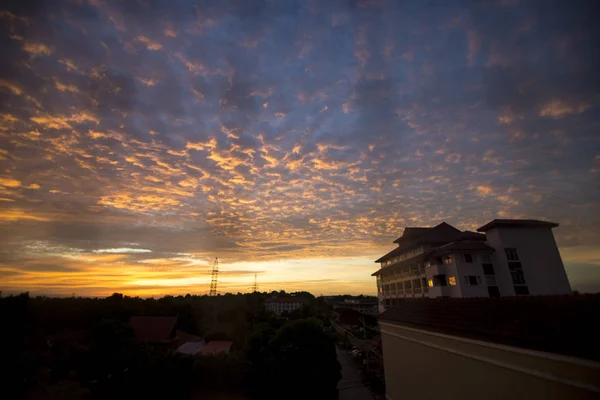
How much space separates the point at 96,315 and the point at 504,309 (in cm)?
4618

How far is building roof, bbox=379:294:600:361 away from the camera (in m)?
3.42

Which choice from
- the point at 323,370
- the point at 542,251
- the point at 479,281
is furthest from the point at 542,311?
the point at 542,251

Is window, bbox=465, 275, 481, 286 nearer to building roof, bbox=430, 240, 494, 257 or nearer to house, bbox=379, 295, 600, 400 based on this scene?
building roof, bbox=430, 240, 494, 257

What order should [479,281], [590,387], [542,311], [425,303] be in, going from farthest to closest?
[479,281], [425,303], [542,311], [590,387]

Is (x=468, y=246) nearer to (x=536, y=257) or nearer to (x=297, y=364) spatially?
(x=536, y=257)

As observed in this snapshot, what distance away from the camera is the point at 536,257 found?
26.9 m

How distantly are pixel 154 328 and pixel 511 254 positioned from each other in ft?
151

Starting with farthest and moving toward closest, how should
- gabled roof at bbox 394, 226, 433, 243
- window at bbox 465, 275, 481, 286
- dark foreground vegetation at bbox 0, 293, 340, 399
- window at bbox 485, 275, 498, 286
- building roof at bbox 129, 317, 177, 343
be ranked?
1. gabled roof at bbox 394, 226, 433, 243
2. building roof at bbox 129, 317, 177, 343
3. window at bbox 485, 275, 498, 286
4. window at bbox 465, 275, 481, 286
5. dark foreground vegetation at bbox 0, 293, 340, 399

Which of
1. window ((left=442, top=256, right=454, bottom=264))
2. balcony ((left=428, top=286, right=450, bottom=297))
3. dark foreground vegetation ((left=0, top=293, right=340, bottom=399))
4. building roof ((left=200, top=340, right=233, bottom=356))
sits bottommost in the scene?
building roof ((left=200, top=340, right=233, bottom=356))

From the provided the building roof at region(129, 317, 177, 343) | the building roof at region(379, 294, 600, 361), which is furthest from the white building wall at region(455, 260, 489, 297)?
the building roof at region(129, 317, 177, 343)

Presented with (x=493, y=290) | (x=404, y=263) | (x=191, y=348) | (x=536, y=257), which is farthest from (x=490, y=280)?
(x=191, y=348)

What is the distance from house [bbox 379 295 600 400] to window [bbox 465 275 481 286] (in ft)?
79.1

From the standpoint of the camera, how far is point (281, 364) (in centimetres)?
1886

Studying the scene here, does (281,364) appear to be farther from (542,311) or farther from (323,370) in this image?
(542,311)
